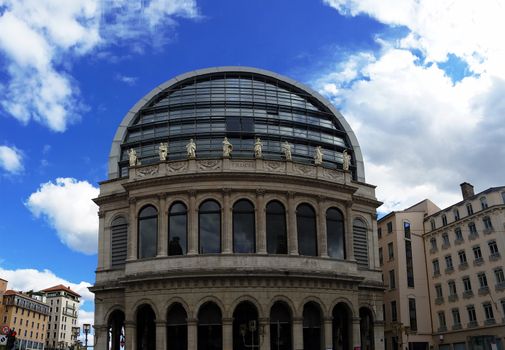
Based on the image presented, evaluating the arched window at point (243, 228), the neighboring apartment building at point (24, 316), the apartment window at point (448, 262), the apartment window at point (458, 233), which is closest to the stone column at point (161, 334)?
the arched window at point (243, 228)

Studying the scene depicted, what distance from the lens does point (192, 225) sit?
42.0m

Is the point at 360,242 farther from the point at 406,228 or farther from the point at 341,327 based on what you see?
the point at 406,228

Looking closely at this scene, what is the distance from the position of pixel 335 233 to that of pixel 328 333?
305 inches

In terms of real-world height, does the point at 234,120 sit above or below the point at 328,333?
above

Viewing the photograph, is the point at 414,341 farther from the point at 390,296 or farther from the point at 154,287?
the point at 154,287

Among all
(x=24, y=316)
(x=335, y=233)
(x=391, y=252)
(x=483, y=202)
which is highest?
(x=483, y=202)

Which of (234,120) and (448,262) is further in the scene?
(448,262)

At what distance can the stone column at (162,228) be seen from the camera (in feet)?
138

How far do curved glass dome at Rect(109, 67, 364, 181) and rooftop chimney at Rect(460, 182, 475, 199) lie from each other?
1737 centimetres

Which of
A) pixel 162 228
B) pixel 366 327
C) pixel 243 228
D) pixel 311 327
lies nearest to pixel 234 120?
pixel 243 228

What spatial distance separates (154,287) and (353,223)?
1746 cm

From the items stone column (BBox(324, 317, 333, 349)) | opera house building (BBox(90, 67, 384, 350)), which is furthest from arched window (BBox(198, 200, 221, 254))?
stone column (BBox(324, 317, 333, 349))

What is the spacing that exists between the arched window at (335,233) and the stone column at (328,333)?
196 inches

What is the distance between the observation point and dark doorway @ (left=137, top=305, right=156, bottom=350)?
42656mm
